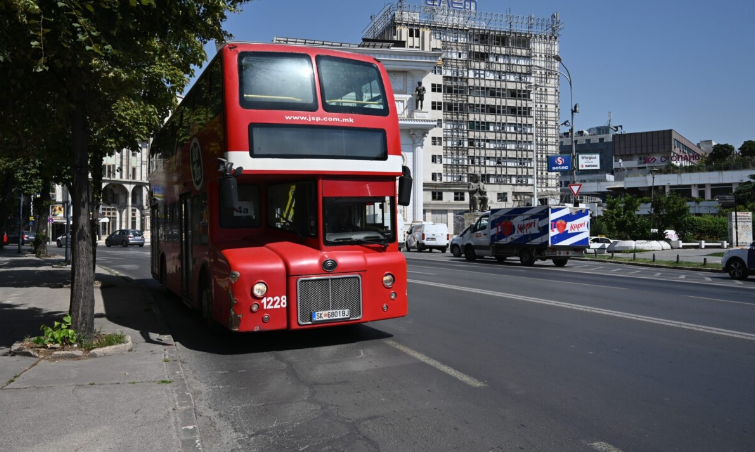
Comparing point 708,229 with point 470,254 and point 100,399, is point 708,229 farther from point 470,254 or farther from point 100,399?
point 100,399

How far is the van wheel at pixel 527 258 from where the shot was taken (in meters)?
27.9

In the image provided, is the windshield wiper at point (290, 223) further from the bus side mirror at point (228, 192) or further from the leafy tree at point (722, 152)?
the leafy tree at point (722, 152)

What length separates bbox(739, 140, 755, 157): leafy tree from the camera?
390 ft

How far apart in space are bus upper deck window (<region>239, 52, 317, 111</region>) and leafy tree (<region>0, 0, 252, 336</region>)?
3.08 ft

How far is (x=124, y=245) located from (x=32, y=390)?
56.5m

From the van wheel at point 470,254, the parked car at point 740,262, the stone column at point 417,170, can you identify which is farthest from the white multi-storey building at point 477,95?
the parked car at point 740,262

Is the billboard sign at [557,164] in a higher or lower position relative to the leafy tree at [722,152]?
lower

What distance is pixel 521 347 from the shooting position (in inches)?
329

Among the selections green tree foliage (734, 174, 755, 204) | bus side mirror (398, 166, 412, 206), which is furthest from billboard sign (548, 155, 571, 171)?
bus side mirror (398, 166, 412, 206)

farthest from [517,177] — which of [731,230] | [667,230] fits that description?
[731,230]

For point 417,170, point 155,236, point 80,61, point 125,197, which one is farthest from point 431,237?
point 125,197

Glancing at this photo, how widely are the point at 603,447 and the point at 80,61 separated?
22.9 ft

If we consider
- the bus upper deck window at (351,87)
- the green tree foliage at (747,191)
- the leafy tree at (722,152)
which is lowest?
the bus upper deck window at (351,87)

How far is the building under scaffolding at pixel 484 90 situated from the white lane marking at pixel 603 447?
87.6 m
